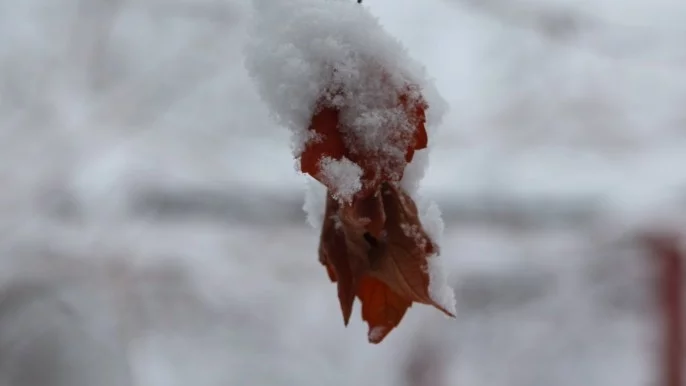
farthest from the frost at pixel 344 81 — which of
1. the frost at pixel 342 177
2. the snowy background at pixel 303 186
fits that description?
the snowy background at pixel 303 186

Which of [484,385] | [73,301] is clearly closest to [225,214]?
[484,385]

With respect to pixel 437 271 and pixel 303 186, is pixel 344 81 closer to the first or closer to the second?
pixel 437 271

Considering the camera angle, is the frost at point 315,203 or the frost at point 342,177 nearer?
the frost at point 342,177

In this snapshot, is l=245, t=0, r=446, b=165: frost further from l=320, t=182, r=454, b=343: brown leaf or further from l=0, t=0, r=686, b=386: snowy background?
l=0, t=0, r=686, b=386: snowy background

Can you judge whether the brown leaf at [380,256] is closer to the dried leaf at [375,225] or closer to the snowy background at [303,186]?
the dried leaf at [375,225]

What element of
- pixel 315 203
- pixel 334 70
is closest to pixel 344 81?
pixel 334 70

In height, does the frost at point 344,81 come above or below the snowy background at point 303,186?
below
